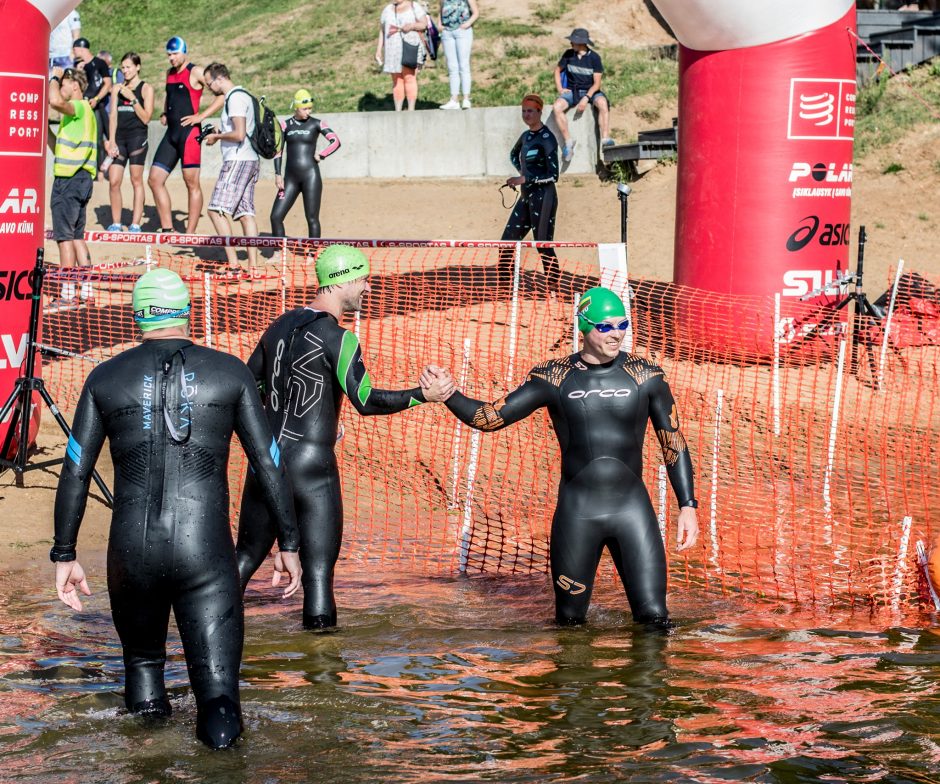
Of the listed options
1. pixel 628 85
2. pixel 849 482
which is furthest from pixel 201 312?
pixel 628 85

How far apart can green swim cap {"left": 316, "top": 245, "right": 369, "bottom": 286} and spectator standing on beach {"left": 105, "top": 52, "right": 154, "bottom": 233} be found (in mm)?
10175

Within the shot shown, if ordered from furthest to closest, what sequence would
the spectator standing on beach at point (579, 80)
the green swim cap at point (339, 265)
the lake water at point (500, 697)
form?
the spectator standing on beach at point (579, 80) → the green swim cap at point (339, 265) → the lake water at point (500, 697)

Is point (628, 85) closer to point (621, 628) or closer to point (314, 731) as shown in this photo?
point (621, 628)

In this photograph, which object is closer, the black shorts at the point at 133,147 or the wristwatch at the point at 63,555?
the wristwatch at the point at 63,555

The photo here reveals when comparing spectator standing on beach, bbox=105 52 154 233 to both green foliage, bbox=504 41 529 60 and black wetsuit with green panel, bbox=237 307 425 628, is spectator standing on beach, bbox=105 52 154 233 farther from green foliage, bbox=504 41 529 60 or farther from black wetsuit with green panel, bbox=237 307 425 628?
black wetsuit with green panel, bbox=237 307 425 628

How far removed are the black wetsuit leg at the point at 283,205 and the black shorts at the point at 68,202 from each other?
2.15m

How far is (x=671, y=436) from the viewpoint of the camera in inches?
269

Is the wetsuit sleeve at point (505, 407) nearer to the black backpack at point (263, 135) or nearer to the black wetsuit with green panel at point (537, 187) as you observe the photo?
the black wetsuit with green panel at point (537, 187)

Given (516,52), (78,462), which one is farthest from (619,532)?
(516,52)

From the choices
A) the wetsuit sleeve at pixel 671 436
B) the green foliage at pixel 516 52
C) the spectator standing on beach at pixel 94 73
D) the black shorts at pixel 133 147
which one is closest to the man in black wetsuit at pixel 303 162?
the black shorts at pixel 133 147

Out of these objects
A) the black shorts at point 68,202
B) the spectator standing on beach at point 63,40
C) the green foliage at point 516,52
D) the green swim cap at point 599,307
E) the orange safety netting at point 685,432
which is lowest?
the orange safety netting at point 685,432

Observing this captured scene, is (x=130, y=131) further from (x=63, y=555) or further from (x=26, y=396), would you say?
(x=63, y=555)

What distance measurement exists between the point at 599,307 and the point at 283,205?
361 inches

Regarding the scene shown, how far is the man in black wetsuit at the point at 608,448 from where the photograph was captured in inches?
266
